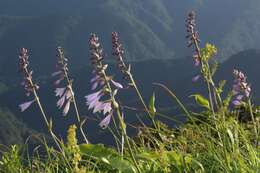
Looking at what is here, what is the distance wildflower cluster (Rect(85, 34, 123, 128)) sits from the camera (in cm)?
479

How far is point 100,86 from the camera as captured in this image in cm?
492

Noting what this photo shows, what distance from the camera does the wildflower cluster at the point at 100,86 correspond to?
15.7ft

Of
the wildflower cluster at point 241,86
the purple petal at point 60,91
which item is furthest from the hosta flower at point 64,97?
the wildflower cluster at point 241,86

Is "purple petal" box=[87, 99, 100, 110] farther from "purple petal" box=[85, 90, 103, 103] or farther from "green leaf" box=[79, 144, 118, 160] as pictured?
"green leaf" box=[79, 144, 118, 160]

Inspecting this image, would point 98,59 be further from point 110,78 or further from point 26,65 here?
point 26,65

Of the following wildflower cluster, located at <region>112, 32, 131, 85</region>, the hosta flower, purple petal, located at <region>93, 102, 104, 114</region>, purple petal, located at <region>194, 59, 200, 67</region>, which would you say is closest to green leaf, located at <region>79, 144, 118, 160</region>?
the hosta flower

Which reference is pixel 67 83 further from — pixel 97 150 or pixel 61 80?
pixel 97 150

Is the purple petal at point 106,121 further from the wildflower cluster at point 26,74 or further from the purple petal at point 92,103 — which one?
the wildflower cluster at point 26,74

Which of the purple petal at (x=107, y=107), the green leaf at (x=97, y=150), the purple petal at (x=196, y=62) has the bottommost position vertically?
the green leaf at (x=97, y=150)

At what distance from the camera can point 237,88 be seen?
5.32 metres

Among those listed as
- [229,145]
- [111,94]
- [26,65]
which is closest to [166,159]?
[229,145]

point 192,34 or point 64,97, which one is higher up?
point 192,34

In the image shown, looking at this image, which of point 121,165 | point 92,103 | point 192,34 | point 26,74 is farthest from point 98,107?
point 192,34

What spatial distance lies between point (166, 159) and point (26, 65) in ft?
4.27
